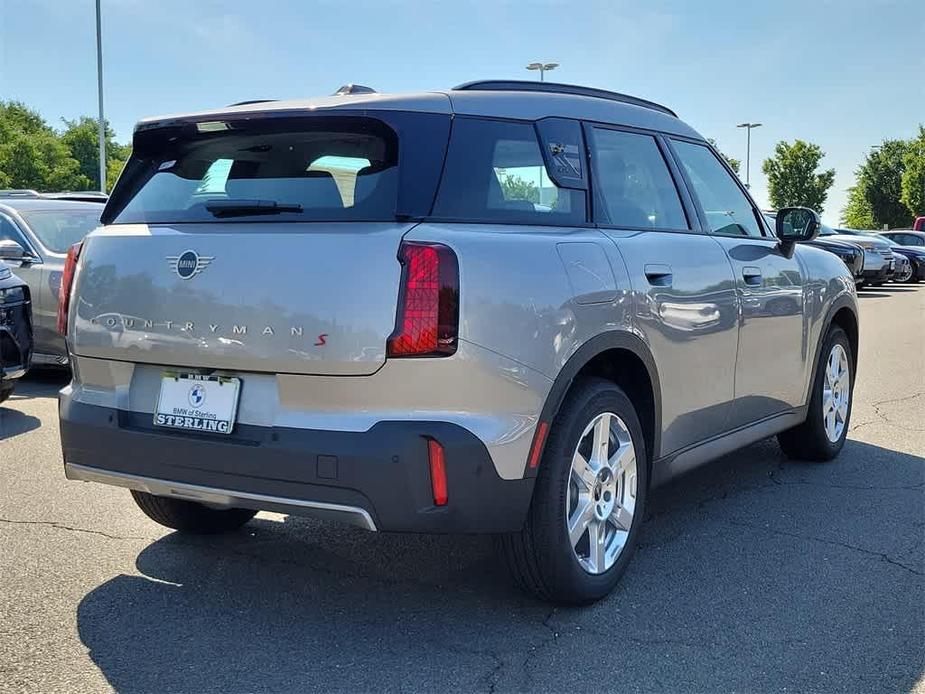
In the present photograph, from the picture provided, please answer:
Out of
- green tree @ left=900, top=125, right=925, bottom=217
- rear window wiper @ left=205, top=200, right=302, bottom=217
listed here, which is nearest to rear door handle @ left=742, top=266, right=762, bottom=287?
rear window wiper @ left=205, top=200, right=302, bottom=217

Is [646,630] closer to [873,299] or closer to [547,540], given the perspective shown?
[547,540]

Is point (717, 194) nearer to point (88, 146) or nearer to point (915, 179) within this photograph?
point (915, 179)

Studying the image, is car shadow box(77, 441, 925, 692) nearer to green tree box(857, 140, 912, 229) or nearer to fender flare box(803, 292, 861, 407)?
fender flare box(803, 292, 861, 407)

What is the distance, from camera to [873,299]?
2112 cm

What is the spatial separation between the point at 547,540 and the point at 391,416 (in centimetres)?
74

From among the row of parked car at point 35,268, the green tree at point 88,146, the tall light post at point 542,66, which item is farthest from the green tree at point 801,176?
the row of parked car at point 35,268

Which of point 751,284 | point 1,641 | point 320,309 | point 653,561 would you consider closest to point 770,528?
point 653,561

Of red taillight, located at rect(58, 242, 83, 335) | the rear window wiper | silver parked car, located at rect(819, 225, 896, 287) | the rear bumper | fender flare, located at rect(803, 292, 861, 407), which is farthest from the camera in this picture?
silver parked car, located at rect(819, 225, 896, 287)

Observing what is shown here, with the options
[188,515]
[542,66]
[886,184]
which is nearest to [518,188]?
[188,515]

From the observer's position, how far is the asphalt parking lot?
3.06 meters

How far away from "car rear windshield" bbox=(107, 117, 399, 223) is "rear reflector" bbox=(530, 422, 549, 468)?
84cm

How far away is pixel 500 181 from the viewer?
349cm

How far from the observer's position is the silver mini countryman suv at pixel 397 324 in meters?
3.05

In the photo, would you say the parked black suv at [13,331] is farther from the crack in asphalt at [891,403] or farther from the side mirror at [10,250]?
the crack in asphalt at [891,403]
